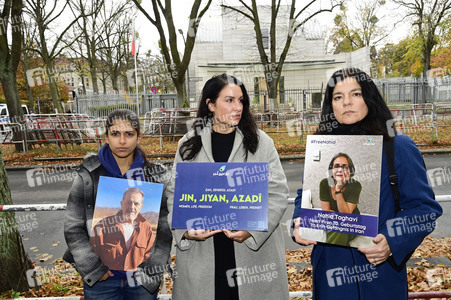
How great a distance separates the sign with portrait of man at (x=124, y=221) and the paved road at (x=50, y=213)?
13.0 feet

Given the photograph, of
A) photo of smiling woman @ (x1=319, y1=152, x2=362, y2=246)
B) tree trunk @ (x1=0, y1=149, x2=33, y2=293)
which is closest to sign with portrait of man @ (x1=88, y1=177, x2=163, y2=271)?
photo of smiling woman @ (x1=319, y1=152, x2=362, y2=246)

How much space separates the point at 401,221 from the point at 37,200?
30.9 ft

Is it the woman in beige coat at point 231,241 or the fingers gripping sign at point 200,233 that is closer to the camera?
the fingers gripping sign at point 200,233

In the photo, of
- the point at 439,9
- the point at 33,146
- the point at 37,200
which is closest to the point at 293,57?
the point at 439,9

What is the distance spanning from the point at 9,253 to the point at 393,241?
4.04 metres

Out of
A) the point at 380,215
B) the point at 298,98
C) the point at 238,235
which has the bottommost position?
the point at 238,235

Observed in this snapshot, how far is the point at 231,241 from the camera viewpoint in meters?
2.33

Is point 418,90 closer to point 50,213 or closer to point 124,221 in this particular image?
point 50,213

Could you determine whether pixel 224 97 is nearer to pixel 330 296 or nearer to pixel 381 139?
pixel 381 139

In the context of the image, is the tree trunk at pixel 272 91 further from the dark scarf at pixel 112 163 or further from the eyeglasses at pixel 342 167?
the eyeglasses at pixel 342 167

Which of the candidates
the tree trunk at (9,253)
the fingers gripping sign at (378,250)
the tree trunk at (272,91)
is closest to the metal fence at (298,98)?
the tree trunk at (272,91)

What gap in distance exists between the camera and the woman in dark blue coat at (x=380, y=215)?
1778mm

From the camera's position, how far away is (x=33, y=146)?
16406 millimetres

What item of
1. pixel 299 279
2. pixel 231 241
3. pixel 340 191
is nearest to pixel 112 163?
pixel 231 241
